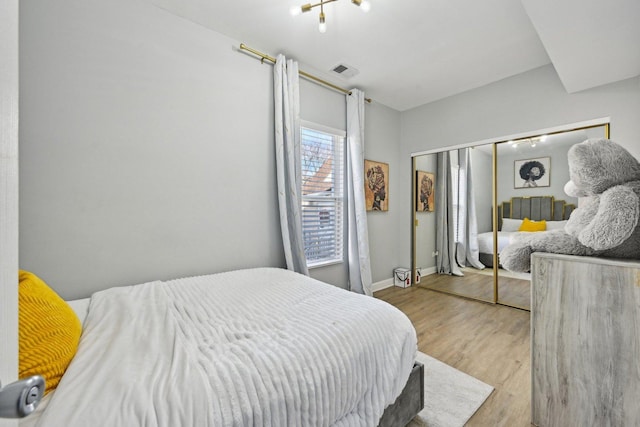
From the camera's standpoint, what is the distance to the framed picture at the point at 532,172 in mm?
2775

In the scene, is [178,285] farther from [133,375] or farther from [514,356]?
[514,356]

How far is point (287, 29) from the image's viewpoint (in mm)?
2229

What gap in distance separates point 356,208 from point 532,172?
1901mm

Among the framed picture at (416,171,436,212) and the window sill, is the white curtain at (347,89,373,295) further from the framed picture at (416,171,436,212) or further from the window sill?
the framed picture at (416,171,436,212)

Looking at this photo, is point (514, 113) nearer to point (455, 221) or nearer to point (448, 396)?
point (455, 221)

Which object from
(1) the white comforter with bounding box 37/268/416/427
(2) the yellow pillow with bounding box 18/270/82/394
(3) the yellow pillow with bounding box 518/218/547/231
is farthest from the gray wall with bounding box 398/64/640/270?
(2) the yellow pillow with bounding box 18/270/82/394

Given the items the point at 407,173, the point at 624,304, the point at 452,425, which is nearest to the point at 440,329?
the point at 452,425

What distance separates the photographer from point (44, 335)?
0.82 m

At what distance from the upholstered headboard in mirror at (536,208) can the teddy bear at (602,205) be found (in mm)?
1768

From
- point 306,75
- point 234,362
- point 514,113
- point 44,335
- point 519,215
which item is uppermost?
point 306,75

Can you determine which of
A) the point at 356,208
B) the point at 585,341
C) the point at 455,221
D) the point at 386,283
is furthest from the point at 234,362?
the point at 455,221

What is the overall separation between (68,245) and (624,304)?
2919 mm

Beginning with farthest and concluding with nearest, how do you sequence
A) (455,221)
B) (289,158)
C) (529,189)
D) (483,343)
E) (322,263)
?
(455,221) → (322,263) → (529,189) → (289,158) → (483,343)

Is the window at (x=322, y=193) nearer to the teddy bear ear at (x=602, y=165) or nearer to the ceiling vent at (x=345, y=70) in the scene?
the ceiling vent at (x=345, y=70)
